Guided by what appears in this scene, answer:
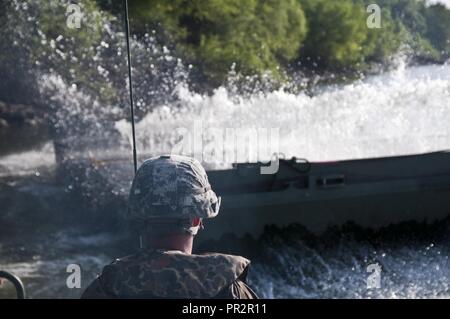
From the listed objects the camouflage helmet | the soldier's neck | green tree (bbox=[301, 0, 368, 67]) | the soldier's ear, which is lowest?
the soldier's neck

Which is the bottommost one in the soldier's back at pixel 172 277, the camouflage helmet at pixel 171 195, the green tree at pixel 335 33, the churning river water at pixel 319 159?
the churning river water at pixel 319 159

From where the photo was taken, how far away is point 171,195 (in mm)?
1079

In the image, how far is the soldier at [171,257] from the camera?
1079 mm

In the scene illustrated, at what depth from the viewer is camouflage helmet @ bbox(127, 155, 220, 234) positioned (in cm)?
108

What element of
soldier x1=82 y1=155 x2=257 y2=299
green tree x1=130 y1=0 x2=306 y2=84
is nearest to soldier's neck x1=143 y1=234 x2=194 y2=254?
soldier x1=82 y1=155 x2=257 y2=299

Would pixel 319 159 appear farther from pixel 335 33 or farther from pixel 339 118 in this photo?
pixel 335 33

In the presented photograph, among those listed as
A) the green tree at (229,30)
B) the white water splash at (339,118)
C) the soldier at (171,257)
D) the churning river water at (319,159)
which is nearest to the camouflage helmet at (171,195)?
the soldier at (171,257)

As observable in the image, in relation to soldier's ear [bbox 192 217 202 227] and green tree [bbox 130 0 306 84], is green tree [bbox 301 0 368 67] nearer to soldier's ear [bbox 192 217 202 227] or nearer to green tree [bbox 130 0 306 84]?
green tree [bbox 130 0 306 84]

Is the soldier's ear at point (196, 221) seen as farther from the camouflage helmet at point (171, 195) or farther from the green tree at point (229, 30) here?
the green tree at point (229, 30)

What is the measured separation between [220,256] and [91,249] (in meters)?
5.41

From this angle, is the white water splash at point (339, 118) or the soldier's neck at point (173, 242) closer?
the soldier's neck at point (173, 242)

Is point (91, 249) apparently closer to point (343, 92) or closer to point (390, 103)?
point (390, 103)
